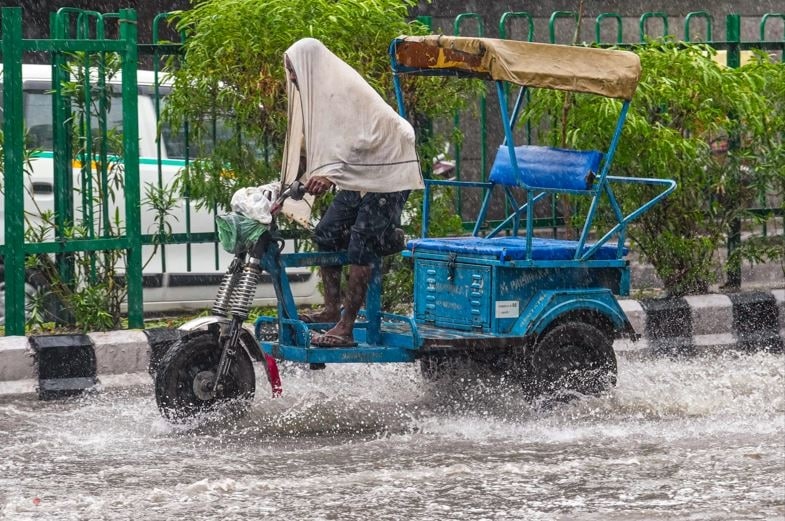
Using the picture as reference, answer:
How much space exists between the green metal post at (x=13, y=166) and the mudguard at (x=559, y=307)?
278cm

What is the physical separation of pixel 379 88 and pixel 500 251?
176 centimetres

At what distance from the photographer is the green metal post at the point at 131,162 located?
26.9 feet

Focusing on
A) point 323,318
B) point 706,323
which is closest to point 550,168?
point 323,318

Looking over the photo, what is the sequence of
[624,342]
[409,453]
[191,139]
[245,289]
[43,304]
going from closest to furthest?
[409,453] < [245,289] < [43,304] < [191,139] < [624,342]

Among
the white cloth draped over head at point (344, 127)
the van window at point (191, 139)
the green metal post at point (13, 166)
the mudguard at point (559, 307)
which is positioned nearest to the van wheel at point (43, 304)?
the green metal post at point (13, 166)

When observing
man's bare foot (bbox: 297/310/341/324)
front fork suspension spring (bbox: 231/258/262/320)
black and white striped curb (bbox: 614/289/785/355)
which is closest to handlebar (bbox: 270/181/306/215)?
front fork suspension spring (bbox: 231/258/262/320)

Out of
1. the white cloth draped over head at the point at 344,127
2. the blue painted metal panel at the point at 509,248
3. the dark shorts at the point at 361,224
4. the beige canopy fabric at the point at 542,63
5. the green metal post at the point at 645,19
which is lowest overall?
the blue painted metal panel at the point at 509,248

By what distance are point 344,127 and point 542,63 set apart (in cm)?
98

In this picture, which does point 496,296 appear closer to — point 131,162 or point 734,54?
point 131,162

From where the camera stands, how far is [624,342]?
9.06 metres

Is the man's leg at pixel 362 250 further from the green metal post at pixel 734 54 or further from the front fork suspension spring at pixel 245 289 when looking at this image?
the green metal post at pixel 734 54

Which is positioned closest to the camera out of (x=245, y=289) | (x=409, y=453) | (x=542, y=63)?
(x=409, y=453)

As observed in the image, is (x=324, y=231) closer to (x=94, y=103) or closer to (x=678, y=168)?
(x=94, y=103)

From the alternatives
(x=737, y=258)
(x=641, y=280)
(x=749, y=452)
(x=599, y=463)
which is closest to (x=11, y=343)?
(x=599, y=463)
